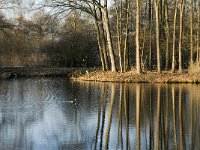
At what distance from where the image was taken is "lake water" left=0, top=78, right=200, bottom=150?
9.72m

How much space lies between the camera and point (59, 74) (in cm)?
4450

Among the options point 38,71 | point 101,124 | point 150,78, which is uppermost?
point 38,71

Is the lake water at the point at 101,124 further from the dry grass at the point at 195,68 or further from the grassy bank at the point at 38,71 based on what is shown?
the grassy bank at the point at 38,71

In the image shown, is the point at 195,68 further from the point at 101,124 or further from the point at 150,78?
the point at 101,124

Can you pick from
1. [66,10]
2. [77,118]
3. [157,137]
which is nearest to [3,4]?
[66,10]

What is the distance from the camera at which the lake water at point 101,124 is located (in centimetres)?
972

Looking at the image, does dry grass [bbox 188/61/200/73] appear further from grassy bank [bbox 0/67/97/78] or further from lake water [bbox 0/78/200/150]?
grassy bank [bbox 0/67/97/78]

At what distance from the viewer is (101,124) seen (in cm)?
1234

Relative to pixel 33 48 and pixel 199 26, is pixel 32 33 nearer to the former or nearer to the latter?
pixel 33 48

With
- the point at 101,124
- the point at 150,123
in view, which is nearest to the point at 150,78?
the point at 150,123

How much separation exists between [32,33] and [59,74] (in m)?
9.07

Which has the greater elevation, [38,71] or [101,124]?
[38,71]

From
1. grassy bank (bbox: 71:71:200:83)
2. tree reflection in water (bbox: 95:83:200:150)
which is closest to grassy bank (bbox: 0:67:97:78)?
grassy bank (bbox: 71:71:200:83)

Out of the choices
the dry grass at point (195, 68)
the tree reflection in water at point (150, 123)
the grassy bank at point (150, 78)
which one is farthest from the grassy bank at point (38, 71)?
the tree reflection in water at point (150, 123)
